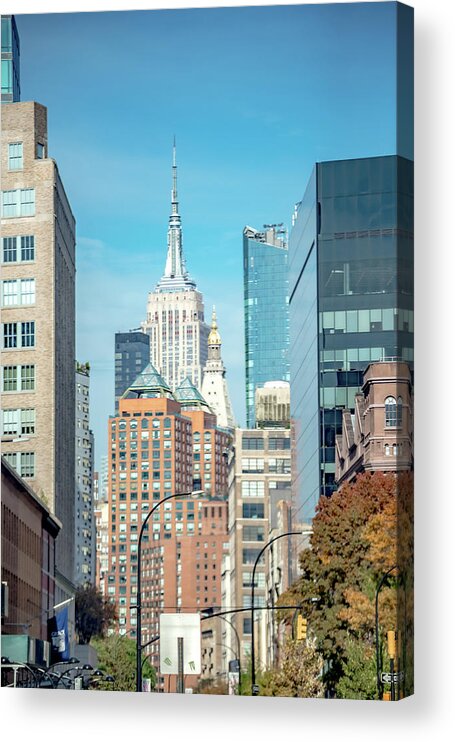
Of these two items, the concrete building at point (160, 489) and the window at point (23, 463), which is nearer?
the window at point (23, 463)

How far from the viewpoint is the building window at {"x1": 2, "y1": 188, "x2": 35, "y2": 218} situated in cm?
3825

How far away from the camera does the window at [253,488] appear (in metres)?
43.9

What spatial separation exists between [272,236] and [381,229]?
14.0 ft

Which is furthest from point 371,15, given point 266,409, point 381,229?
point 266,409

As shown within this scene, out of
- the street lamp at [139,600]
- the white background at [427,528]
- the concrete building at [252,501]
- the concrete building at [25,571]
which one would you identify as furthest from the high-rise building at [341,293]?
the concrete building at [25,571]

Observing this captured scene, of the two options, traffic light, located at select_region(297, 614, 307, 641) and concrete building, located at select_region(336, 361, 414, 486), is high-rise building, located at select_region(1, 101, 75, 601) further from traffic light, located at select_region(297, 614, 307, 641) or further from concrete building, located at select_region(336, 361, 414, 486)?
concrete building, located at select_region(336, 361, 414, 486)

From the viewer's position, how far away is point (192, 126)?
123 feet

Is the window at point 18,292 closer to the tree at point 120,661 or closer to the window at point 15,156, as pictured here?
the window at point 15,156

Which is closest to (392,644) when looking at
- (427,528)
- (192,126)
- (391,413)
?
(427,528)

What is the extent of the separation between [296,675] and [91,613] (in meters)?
4.83

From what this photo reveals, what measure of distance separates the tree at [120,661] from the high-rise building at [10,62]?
10.2 m

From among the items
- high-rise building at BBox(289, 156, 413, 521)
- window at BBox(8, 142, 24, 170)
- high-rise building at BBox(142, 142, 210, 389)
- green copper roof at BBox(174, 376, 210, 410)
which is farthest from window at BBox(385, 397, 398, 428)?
window at BBox(8, 142, 24, 170)

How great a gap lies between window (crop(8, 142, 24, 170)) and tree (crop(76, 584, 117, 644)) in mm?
8528

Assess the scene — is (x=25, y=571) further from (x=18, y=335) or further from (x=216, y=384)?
Result: (x=216, y=384)
